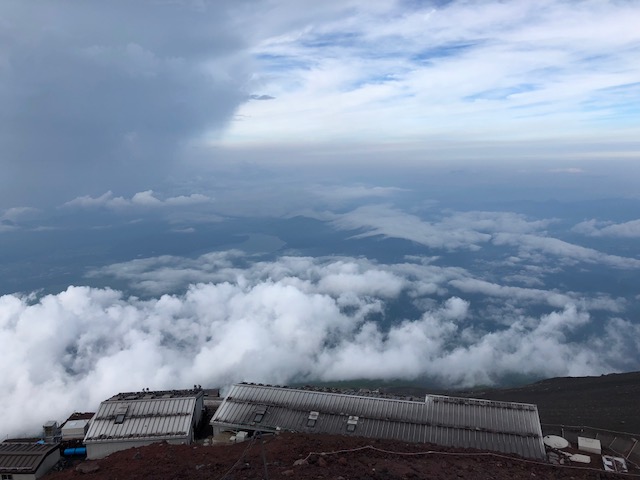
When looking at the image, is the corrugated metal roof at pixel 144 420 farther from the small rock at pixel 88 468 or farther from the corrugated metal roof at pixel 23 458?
the small rock at pixel 88 468

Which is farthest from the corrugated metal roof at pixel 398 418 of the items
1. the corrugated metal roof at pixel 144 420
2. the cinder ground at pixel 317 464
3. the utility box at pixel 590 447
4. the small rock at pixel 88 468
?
the small rock at pixel 88 468

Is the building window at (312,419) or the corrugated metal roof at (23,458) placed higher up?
the corrugated metal roof at (23,458)

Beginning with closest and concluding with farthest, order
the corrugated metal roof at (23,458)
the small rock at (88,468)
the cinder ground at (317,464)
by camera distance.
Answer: the cinder ground at (317,464)
the small rock at (88,468)
the corrugated metal roof at (23,458)

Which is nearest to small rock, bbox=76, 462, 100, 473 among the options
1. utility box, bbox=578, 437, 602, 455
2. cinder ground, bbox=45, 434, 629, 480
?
cinder ground, bbox=45, 434, 629, 480

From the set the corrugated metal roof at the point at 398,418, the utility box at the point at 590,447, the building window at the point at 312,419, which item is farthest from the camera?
the building window at the point at 312,419

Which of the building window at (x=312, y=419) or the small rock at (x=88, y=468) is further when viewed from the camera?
the building window at (x=312, y=419)

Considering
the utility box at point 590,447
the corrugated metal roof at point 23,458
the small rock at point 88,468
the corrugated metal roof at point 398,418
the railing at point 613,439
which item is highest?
the small rock at point 88,468

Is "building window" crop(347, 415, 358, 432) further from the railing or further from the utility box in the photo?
the railing

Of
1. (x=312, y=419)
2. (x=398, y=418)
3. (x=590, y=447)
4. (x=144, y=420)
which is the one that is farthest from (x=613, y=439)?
(x=144, y=420)
